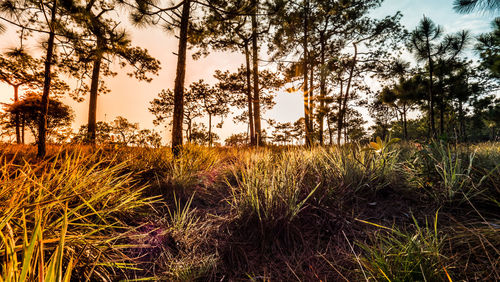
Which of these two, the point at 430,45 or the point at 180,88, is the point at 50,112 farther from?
the point at 430,45

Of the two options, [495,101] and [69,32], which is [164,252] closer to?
[69,32]

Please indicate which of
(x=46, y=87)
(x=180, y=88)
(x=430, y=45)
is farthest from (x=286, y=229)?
(x=430, y=45)

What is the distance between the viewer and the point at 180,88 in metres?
4.47

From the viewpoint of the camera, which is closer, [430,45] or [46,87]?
[46,87]

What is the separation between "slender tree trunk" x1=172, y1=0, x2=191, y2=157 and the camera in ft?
14.4

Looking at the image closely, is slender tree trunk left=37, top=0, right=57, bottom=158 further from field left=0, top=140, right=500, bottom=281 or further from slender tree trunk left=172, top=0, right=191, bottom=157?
field left=0, top=140, right=500, bottom=281

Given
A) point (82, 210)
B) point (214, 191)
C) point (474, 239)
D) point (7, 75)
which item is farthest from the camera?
point (7, 75)

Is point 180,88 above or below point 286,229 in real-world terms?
above

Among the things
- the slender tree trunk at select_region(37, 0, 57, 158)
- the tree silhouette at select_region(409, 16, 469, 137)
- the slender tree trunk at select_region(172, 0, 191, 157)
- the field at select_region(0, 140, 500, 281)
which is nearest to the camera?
the field at select_region(0, 140, 500, 281)

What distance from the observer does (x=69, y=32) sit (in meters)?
3.89

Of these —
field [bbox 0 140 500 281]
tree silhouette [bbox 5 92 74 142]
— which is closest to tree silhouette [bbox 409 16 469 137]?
field [bbox 0 140 500 281]

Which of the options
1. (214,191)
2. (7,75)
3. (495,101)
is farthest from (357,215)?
(495,101)

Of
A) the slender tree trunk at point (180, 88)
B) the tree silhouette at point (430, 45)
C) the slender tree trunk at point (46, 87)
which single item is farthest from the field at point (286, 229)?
the tree silhouette at point (430, 45)

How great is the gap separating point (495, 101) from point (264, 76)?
2709 cm
